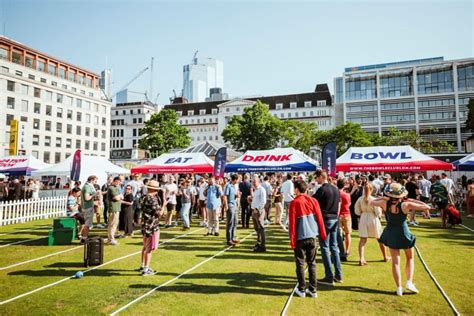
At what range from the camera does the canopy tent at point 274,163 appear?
51.1 ft

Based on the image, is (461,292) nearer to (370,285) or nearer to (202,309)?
(370,285)

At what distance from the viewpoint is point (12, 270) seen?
730 cm

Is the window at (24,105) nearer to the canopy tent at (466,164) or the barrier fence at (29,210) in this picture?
the barrier fence at (29,210)

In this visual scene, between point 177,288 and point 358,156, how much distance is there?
48.3ft

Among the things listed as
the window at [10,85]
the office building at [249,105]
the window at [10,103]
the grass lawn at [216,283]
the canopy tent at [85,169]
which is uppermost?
the office building at [249,105]

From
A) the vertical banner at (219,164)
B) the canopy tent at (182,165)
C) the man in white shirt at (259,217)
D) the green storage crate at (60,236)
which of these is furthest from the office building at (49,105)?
the man in white shirt at (259,217)

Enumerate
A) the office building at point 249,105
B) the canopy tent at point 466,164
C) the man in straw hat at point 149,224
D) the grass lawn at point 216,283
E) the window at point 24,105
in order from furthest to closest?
the office building at point 249,105 < the window at point 24,105 < the canopy tent at point 466,164 < the man in straw hat at point 149,224 < the grass lawn at point 216,283

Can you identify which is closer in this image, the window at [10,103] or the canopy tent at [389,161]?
the canopy tent at [389,161]

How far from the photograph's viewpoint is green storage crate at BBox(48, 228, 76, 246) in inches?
398

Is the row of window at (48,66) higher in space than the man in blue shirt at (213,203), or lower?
higher

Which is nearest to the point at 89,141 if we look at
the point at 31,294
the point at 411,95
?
the point at 31,294

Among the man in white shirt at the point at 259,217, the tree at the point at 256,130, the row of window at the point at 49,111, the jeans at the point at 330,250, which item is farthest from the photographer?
the tree at the point at 256,130

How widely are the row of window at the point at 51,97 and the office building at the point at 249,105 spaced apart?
3177 centimetres

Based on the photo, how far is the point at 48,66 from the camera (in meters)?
58.6
